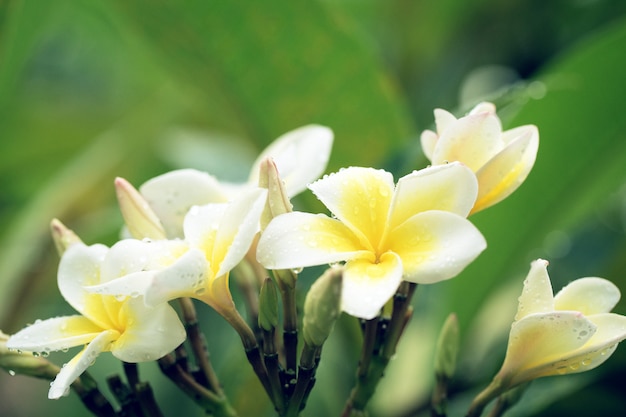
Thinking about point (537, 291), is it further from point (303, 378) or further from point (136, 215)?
point (136, 215)

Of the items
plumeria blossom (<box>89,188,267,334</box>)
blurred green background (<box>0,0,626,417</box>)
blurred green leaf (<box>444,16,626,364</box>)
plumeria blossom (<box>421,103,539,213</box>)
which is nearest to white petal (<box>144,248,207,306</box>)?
plumeria blossom (<box>89,188,267,334</box>)

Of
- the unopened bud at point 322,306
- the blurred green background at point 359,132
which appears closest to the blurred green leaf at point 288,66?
the blurred green background at point 359,132

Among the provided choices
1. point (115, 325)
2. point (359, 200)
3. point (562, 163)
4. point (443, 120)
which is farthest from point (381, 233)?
point (562, 163)

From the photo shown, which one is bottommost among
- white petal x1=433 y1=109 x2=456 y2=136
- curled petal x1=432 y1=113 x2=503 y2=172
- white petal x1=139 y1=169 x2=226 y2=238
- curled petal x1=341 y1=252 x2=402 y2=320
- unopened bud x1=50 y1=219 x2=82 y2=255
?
curled petal x1=341 y1=252 x2=402 y2=320

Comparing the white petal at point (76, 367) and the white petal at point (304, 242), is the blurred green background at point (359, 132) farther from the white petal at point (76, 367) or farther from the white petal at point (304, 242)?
the white petal at point (76, 367)

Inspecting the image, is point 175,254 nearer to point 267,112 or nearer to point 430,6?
point 267,112

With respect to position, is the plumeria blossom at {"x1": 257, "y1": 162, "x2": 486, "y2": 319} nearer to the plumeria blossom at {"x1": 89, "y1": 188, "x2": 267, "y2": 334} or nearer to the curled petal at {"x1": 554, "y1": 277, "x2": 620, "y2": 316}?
the plumeria blossom at {"x1": 89, "y1": 188, "x2": 267, "y2": 334}

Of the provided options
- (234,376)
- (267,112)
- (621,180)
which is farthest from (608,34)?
(234,376)
